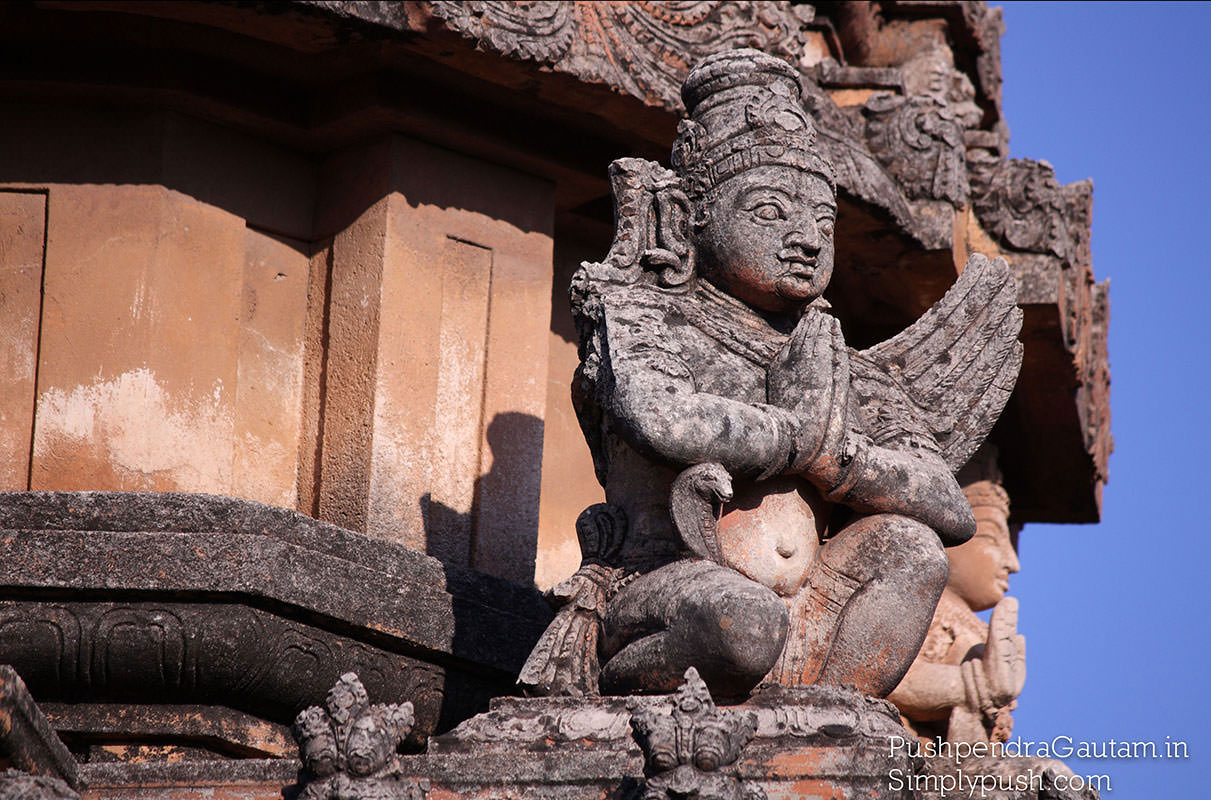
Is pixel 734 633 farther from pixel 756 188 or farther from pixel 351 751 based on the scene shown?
pixel 756 188

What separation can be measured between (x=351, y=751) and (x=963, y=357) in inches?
126

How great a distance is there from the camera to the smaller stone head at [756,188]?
7.77 meters

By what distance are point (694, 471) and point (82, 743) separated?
274 cm

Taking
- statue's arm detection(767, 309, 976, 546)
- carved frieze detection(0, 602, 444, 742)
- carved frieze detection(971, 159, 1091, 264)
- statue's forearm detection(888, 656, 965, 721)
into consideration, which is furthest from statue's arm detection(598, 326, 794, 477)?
carved frieze detection(971, 159, 1091, 264)

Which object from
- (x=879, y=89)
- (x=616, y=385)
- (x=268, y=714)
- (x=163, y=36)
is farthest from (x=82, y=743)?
(x=879, y=89)

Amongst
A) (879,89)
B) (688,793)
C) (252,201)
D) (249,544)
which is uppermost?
(879,89)

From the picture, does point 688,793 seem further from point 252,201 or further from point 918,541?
point 252,201

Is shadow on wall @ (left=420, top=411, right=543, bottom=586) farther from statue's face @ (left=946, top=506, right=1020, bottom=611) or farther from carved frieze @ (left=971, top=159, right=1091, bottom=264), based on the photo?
carved frieze @ (left=971, top=159, right=1091, bottom=264)

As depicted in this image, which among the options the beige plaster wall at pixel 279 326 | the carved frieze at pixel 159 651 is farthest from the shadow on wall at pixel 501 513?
the carved frieze at pixel 159 651

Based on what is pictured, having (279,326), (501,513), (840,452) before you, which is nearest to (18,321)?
(279,326)

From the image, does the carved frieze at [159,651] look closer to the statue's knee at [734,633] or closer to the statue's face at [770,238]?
the statue's knee at [734,633]

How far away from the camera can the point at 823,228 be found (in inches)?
309

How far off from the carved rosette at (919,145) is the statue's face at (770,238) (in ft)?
10.9

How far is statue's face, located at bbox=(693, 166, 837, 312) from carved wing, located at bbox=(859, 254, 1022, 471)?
521 millimetres
